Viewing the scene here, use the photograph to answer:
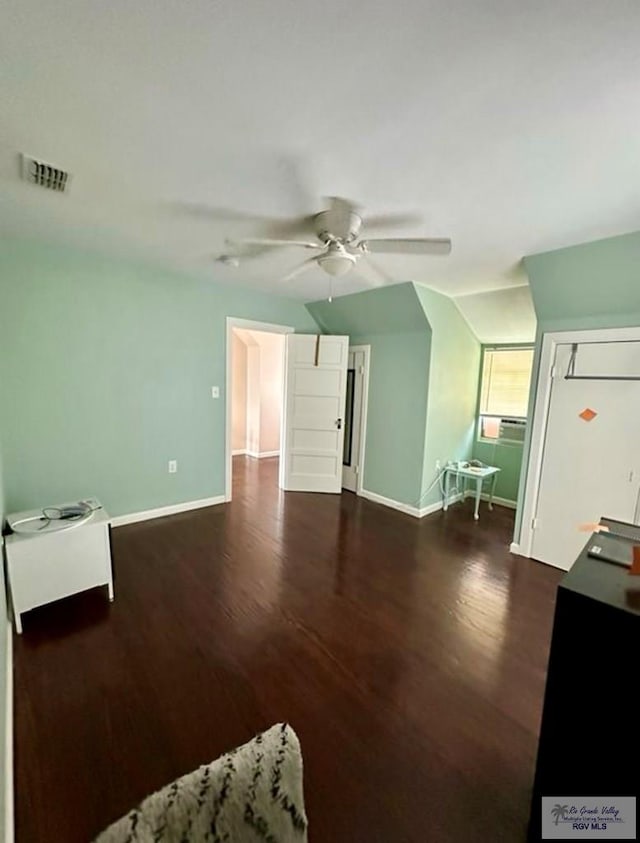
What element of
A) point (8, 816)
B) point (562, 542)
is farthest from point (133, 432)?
point (562, 542)

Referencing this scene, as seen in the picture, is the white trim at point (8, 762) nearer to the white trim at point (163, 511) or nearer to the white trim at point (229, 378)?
the white trim at point (163, 511)

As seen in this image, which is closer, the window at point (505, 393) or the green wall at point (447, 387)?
the green wall at point (447, 387)

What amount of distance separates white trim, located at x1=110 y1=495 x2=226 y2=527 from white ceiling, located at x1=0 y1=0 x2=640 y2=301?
257cm

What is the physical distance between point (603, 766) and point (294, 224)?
8.80ft

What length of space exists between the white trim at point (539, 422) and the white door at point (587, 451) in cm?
4

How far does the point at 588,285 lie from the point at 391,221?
1547mm

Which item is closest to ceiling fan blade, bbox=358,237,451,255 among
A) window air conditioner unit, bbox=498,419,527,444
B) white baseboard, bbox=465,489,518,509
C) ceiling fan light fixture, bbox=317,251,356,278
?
ceiling fan light fixture, bbox=317,251,356,278

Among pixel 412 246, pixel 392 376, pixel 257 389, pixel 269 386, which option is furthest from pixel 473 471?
pixel 257 389

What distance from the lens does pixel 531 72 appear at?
1134 millimetres

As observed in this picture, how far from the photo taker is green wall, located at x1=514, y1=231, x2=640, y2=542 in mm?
2332

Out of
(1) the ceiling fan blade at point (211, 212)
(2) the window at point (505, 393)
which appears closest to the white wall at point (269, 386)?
(2) the window at point (505, 393)

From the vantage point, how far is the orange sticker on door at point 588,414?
9.07ft

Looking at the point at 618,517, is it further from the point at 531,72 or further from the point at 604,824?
the point at 531,72

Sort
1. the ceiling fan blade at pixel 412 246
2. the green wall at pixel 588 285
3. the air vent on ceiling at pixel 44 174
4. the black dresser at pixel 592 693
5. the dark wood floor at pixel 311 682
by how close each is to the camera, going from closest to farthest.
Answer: the black dresser at pixel 592 693, the dark wood floor at pixel 311 682, the air vent on ceiling at pixel 44 174, the ceiling fan blade at pixel 412 246, the green wall at pixel 588 285
